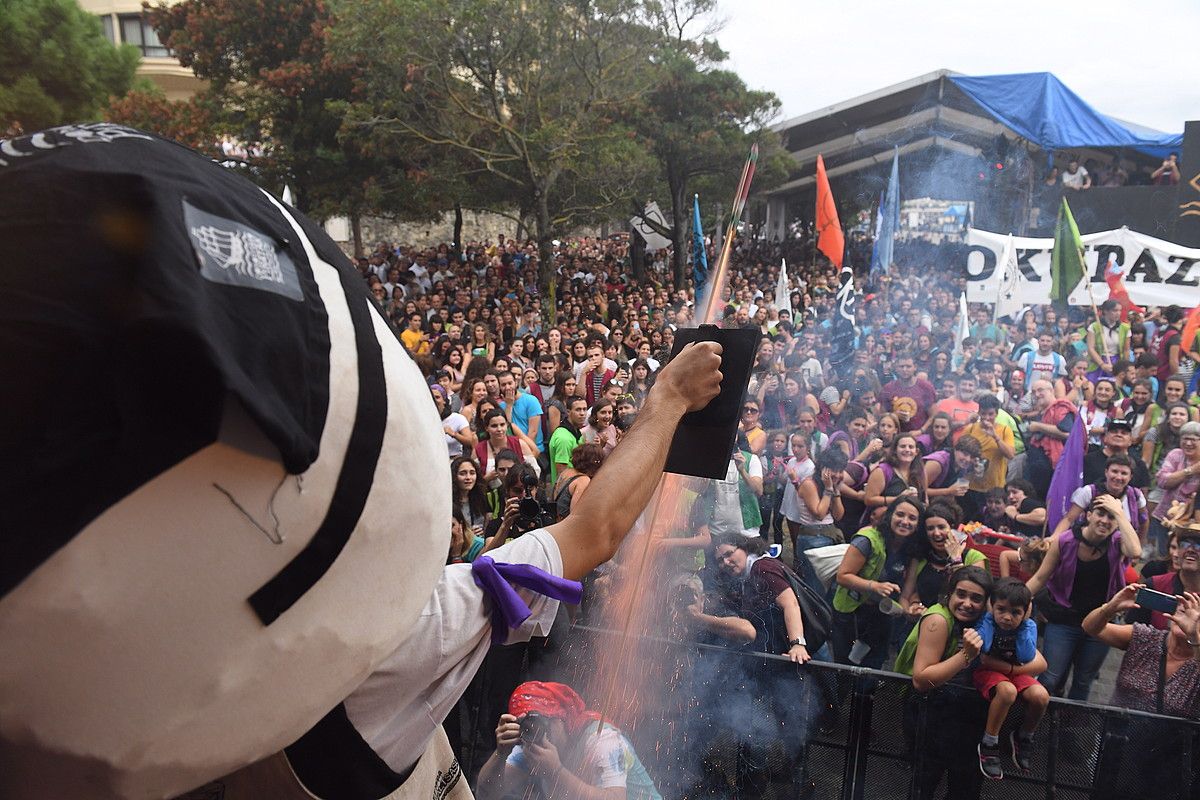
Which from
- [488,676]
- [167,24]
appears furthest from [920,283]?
[167,24]

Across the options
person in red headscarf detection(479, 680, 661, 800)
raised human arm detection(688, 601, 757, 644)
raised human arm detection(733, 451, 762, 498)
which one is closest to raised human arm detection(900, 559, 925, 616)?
raised human arm detection(688, 601, 757, 644)

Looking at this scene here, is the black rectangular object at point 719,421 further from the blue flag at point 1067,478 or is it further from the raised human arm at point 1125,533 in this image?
the blue flag at point 1067,478

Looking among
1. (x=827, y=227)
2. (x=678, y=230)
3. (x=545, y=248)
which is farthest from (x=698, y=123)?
(x=827, y=227)

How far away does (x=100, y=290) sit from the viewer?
81 centimetres

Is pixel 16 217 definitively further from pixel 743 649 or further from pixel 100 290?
pixel 743 649

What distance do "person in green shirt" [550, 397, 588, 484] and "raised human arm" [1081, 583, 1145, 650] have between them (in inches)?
154

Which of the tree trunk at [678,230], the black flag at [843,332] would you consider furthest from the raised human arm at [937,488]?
the tree trunk at [678,230]

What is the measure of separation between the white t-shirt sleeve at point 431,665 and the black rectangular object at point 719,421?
1.51 ft

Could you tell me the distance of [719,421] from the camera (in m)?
1.78

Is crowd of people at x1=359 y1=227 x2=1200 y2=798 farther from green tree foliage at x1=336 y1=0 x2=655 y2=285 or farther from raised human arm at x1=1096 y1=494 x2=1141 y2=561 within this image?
green tree foliage at x1=336 y1=0 x2=655 y2=285

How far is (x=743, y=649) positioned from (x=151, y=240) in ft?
14.4

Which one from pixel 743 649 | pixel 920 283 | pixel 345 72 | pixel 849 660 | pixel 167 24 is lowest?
pixel 849 660

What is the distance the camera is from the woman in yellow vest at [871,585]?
18.4 ft

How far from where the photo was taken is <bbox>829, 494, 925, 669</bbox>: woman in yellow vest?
5594 millimetres
